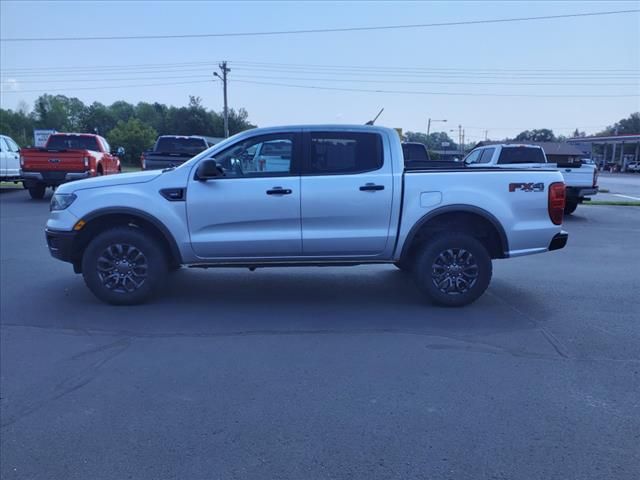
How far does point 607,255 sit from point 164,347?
7.81m

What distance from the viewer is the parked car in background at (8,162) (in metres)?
19.1

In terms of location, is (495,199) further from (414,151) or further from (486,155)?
(414,151)

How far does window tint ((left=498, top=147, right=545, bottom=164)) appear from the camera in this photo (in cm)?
1606

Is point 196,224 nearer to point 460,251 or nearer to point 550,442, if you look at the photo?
point 460,251

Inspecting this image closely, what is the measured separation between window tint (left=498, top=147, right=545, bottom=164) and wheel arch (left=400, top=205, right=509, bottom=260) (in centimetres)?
1031

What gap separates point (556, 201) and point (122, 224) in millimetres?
4792

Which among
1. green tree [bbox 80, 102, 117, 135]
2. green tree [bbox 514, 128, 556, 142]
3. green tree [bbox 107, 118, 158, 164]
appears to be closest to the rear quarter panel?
green tree [bbox 107, 118, 158, 164]

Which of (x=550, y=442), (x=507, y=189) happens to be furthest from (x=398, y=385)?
(x=507, y=189)

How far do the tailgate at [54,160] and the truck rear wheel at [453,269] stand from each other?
538 inches

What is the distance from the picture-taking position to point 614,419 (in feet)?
12.3

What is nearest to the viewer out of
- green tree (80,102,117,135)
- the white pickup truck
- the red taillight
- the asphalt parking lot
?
the asphalt parking lot

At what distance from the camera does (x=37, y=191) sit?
1822 centimetres

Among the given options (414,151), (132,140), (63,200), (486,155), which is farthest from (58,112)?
(63,200)

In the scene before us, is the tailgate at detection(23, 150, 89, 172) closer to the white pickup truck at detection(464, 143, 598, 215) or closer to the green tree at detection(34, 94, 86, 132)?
the white pickup truck at detection(464, 143, 598, 215)
